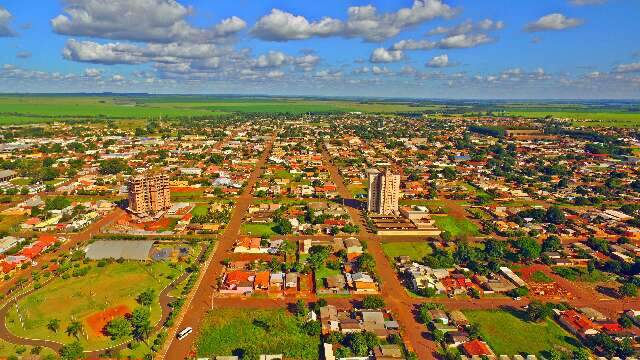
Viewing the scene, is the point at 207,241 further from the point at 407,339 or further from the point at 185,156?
the point at 185,156

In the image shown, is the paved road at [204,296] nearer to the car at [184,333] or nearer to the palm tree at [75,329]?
the car at [184,333]


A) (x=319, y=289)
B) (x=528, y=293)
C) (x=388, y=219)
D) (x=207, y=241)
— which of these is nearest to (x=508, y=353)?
(x=528, y=293)

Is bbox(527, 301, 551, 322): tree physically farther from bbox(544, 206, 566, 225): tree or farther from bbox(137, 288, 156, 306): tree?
bbox(137, 288, 156, 306): tree

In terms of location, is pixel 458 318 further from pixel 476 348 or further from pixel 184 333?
pixel 184 333

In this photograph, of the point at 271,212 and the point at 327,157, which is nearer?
the point at 271,212

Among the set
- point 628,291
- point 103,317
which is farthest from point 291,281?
point 628,291

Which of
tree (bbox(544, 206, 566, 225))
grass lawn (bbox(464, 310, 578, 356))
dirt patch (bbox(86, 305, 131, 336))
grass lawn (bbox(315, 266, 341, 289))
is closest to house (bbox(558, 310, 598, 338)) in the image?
grass lawn (bbox(464, 310, 578, 356))

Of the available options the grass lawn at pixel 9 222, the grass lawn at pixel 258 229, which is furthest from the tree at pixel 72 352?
the grass lawn at pixel 9 222
